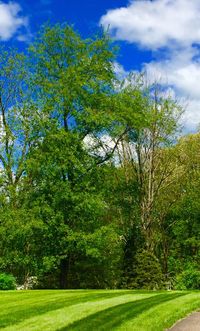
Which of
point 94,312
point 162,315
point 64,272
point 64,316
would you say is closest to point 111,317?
point 94,312

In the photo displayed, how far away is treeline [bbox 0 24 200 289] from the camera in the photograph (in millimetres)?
33656

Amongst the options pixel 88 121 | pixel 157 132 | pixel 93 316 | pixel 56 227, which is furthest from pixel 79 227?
pixel 93 316

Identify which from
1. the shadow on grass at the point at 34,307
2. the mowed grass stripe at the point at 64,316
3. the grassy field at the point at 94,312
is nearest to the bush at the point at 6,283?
the grassy field at the point at 94,312

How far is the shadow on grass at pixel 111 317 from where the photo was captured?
12078 millimetres

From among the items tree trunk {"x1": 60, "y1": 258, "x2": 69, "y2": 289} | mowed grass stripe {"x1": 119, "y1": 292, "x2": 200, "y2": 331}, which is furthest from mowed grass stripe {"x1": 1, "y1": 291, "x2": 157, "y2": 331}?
tree trunk {"x1": 60, "y1": 258, "x2": 69, "y2": 289}

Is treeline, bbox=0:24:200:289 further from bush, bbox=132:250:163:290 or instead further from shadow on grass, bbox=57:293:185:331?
shadow on grass, bbox=57:293:185:331

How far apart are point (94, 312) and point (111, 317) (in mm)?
1108

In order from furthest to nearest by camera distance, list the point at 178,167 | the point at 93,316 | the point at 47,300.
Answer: the point at 178,167, the point at 47,300, the point at 93,316

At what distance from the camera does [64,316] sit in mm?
13734

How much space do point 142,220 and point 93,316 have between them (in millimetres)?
29227

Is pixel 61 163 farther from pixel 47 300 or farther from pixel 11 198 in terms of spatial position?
pixel 47 300

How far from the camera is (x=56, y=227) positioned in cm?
3341

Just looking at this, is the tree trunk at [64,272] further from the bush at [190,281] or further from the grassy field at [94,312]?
Result: the grassy field at [94,312]

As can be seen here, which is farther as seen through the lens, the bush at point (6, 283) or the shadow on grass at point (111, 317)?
the bush at point (6, 283)
